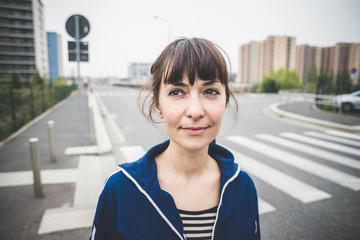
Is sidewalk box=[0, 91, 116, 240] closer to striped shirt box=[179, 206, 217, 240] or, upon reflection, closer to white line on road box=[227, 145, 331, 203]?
striped shirt box=[179, 206, 217, 240]

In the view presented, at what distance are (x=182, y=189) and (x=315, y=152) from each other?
6.24m

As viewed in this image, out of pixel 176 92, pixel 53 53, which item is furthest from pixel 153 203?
pixel 53 53

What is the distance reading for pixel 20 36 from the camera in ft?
261

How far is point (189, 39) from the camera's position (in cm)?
122

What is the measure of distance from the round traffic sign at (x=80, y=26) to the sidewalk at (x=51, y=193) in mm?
3025

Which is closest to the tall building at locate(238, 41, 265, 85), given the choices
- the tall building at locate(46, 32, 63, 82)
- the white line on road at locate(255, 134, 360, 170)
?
the tall building at locate(46, 32, 63, 82)

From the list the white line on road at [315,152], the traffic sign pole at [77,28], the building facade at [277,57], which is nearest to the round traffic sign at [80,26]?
the traffic sign pole at [77,28]

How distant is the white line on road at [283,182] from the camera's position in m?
3.94

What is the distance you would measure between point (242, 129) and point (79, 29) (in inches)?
260

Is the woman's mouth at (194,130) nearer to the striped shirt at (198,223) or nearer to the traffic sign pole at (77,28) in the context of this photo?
the striped shirt at (198,223)

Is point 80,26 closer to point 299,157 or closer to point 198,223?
point 198,223

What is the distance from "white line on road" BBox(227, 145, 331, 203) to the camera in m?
3.94

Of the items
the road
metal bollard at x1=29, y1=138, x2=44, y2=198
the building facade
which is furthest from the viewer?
the building facade

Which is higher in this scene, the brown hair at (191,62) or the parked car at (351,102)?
the brown hair at (191,62)
